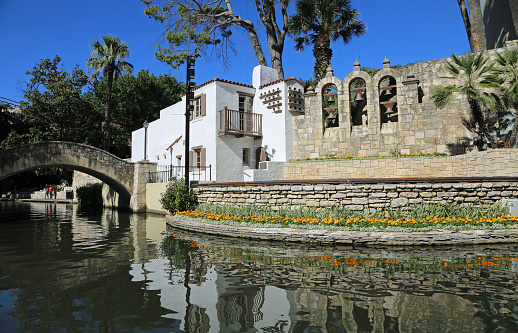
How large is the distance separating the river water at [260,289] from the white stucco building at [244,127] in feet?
38.5

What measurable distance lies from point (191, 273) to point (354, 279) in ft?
10.1

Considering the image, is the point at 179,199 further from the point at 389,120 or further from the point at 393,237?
the point at 389,120

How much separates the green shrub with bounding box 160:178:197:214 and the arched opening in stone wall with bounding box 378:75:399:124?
40.1 feet

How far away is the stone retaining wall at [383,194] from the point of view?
1027cm

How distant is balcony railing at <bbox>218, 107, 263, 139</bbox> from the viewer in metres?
20.2

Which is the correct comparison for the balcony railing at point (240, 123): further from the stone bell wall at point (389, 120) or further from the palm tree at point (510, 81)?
the palm tree at point (510, 81)

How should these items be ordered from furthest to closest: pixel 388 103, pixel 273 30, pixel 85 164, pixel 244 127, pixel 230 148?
1. pixel 273 30
2. pixel 244 127
3. pixel 230 148
4. pixel 85 164
5. pixel 388 103

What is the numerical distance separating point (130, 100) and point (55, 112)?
11.6 m

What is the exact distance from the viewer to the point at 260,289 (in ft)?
17.6

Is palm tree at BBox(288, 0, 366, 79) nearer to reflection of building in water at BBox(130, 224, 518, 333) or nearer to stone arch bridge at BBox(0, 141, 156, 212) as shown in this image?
stone arch bridge at BBox(0, 141, 156, 212)

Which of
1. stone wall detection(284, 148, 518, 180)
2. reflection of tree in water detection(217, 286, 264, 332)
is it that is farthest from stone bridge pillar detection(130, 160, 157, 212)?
reflection of tree in water detection(217, 286, 264, 332)

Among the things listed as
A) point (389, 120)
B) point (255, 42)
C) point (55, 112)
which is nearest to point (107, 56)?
point (55, 112)

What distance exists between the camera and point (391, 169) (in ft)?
53.7

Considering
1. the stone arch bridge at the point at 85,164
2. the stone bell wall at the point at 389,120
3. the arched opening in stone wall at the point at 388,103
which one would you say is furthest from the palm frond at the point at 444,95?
the stone arch bridge at the point at 85,164
